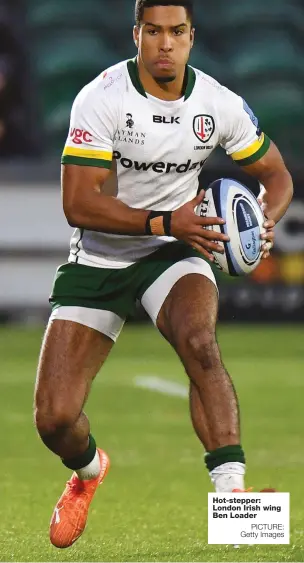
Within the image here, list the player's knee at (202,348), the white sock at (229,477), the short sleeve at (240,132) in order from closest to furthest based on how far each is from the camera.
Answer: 1. the white sock at (229,477)
2. the player's knee at (202,348)
3. the short sleeve at (240,132)

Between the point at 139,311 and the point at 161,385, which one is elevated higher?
the point at 161,385

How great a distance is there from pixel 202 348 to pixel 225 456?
420 millimetres

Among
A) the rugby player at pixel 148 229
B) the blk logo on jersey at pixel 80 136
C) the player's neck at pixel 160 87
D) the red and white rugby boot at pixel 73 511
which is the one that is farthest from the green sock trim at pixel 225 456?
the player's neck at pixel 160 87

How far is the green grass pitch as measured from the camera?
5.71 m

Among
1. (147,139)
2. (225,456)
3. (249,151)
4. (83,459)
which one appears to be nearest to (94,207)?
(147,139)

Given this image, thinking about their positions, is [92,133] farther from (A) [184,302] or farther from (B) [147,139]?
(A) [184,302]

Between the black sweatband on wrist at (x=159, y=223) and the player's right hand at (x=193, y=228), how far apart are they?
3cm

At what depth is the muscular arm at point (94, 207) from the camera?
545 centimetres

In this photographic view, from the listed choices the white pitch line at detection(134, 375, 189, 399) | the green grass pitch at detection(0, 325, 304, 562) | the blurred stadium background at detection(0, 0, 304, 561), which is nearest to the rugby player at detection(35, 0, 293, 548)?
the green grass pitch at detection(0, 325, 304, 562)

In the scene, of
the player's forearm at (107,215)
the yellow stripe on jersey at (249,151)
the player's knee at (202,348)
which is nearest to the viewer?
the player's knee at (202,348)

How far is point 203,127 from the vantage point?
18.7 feet

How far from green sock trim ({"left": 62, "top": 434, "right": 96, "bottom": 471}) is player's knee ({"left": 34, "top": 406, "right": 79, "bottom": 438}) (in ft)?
1.10

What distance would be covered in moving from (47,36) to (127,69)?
12.9 m

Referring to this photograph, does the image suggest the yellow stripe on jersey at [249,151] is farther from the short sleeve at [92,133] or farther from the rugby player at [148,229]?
the short sleeve at [92,133]
